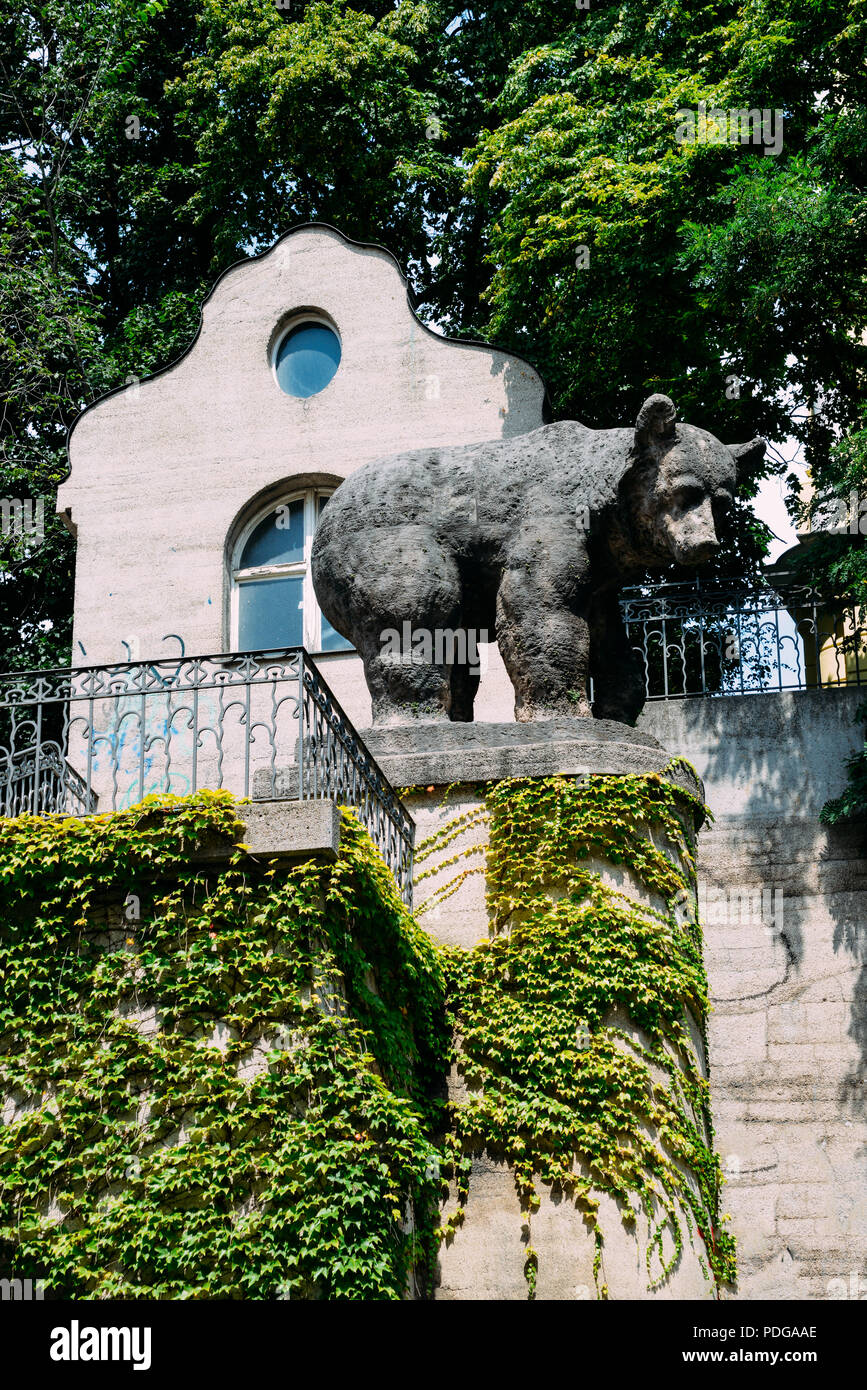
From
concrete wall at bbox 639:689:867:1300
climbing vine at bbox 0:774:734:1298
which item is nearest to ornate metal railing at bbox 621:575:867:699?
concrete wall at bbox 639:689:867:1300

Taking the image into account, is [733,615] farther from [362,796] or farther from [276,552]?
[362,796]

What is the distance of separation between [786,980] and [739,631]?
376cm

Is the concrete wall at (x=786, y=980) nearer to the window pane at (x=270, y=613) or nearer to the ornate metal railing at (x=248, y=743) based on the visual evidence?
the ornate metal railing at (x=248, y=743)

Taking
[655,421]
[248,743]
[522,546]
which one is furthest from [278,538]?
[248,743]

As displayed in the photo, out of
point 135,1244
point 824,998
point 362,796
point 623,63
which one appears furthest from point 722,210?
point 135,1244

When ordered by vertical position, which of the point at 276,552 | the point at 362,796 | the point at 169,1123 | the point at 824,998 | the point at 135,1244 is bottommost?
the point at 135,1244

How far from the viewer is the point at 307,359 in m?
19.8

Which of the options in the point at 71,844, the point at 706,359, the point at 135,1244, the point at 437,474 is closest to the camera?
the point at 135,1244

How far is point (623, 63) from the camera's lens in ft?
63.5

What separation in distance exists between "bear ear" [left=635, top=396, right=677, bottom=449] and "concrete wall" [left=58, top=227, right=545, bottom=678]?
20.3 feet

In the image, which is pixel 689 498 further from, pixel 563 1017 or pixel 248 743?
pixel 248 743

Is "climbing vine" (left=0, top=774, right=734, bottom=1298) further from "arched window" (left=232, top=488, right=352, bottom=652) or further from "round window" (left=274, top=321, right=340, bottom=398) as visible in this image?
"round window" (left=274, top=321, right=340, bottom=398)

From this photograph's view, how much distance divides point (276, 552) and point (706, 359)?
16.4 ft

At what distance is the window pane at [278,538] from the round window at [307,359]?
1.37 m
